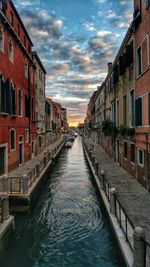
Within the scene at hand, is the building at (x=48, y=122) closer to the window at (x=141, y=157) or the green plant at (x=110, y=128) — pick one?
the green plant at (x=110, y=128)

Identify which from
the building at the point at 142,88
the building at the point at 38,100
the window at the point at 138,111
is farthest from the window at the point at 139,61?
the building at the point at 38,100

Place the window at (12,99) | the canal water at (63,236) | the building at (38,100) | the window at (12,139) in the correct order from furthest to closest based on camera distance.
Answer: the building at (38,100)
the window at (12,139)
the window at (12,99)
the canal water at (63,236)

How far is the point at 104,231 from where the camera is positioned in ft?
31.8

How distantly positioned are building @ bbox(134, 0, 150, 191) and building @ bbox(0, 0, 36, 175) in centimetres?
830

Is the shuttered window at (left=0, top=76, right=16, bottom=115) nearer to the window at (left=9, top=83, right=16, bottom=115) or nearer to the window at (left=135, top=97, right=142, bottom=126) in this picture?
the window at (left=9, top=83, right=16, bottom=115)

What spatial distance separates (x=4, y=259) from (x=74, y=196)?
296 inches

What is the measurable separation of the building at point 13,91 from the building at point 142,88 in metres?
8.30

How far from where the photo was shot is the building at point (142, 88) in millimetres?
12281

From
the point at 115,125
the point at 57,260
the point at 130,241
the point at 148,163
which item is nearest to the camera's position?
the point at 130,241

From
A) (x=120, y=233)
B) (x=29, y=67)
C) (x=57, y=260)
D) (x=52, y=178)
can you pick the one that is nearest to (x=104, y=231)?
(x=120, y=233)

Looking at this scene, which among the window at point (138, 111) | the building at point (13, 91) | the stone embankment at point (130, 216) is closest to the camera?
the stone embankment at point (130, 216)

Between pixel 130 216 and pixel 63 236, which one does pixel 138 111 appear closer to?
pixel 130 216

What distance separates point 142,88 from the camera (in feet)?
43.9

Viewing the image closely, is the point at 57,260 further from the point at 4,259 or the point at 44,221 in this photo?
the point at 44,221
